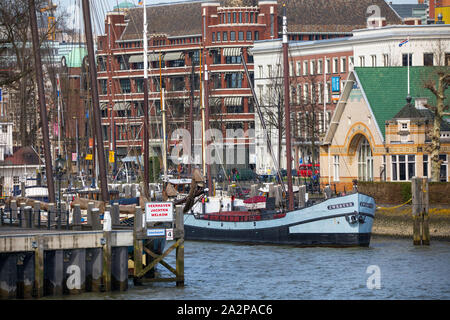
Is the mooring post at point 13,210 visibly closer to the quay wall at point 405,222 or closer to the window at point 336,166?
Result: the quay wall at point 405,222

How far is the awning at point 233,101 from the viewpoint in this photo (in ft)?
527

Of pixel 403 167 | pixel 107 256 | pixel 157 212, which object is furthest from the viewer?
pixel 403 167

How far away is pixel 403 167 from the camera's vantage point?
268 feet

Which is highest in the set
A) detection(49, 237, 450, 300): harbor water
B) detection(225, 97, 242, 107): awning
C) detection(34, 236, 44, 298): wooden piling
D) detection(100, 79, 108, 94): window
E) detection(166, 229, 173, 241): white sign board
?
detection(100, 79, 108, 94): window

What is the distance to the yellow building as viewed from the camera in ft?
267

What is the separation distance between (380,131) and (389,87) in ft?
23.3

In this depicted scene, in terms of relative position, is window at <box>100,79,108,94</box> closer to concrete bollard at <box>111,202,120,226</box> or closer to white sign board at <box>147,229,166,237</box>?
concrete bollard at <box>111,202,120,226</box>

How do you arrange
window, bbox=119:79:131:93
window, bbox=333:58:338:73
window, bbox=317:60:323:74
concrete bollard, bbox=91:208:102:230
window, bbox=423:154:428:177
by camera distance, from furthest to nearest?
window, bbox=119:79:131:93 < window, bbox=317:60:323:74 < window, bbox=333:58:338:73 < window, bbox=423:154:428:177 < concrete bollard, bbox=91:208:102:230

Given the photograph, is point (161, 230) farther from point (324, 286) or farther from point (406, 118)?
point (406, 118)

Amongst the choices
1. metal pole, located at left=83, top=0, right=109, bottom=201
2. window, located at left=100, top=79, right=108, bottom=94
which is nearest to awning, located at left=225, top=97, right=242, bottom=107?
window, located at left=100, top=79, right=108, bottom=94

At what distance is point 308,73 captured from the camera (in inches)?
5699

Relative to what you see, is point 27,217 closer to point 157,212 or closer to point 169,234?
point 157,212

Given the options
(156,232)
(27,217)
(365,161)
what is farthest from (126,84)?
(156,232)

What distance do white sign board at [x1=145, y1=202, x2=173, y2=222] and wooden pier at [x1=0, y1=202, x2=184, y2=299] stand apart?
0.35 meters
